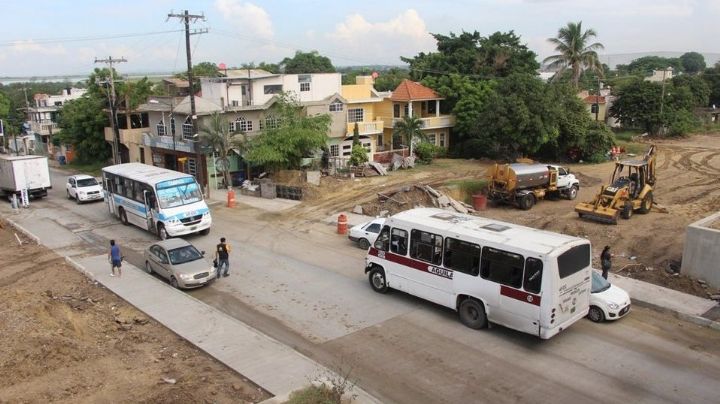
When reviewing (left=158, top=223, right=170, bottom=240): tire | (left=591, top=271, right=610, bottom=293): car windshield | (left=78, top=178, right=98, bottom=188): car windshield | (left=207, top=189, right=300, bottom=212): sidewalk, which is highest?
(left=78, top=178, right=98, bottom=188): car windshield

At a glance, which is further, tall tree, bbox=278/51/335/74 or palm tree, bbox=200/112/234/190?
tall tree, bbox=278/51/335/74

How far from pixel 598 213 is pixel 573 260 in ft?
46.9

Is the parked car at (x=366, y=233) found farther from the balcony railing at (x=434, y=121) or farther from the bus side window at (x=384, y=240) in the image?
the balcony railing at (x=434, y=121)

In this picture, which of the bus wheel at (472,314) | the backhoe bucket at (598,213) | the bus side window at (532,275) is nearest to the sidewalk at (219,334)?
the bus wheel at (472,314)

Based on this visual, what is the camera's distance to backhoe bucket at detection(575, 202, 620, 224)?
2648 cm

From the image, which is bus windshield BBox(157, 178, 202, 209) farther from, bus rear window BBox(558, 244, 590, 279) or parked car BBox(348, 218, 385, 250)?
bus rear window BBox(558, 244, 590, 279)

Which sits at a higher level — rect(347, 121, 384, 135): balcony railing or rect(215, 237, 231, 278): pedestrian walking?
rect(347, 121, 384, 135): balcony railing

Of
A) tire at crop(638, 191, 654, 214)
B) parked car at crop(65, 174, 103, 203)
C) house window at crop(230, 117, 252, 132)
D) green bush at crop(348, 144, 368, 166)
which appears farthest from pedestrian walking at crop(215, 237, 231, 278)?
green bush at crop(348, 144, 368, 166)

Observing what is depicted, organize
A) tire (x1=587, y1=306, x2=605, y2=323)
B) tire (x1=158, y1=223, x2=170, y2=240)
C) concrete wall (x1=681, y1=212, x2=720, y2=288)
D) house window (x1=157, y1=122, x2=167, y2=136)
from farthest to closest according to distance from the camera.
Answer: house window (x1=157, y1=122, x2=167, y2=136)
tire (x1=158, y1=223, x2=170, y2=240)
concrete wall (x1=681, y1=212, x2=720, y2=288)
tire (x1=587, y1=306, x2=605, y2=323)

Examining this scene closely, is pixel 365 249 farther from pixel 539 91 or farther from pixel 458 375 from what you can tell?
pixel 539 91

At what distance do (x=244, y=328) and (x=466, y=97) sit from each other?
36.8 m

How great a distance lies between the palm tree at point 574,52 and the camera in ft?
180

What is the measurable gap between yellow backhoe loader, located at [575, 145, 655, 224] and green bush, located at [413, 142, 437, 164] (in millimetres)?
17586

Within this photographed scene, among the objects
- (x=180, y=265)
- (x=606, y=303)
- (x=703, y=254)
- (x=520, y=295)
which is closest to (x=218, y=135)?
(x=180, y=265)
